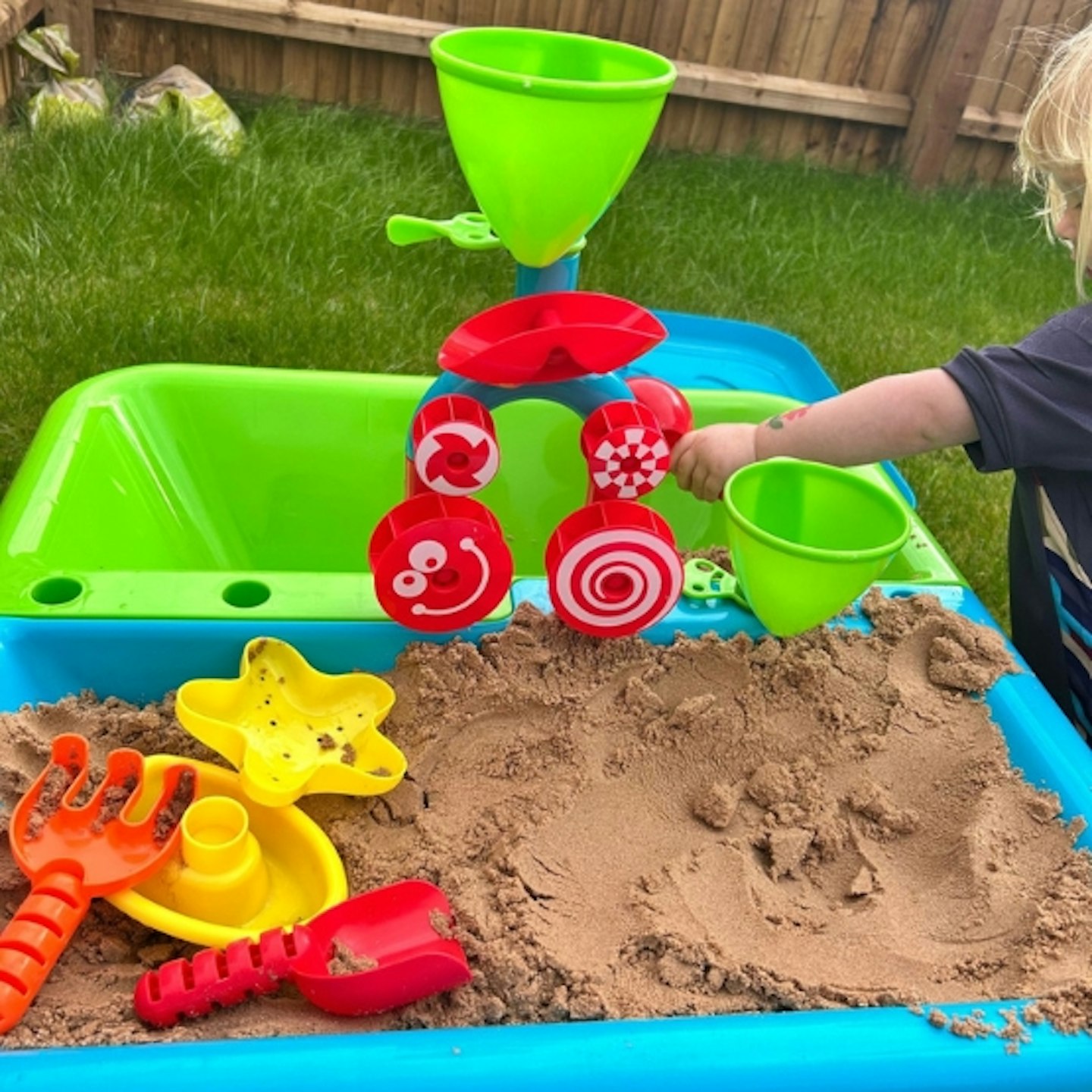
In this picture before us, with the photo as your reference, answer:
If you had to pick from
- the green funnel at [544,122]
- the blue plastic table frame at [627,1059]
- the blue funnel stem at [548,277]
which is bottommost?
the blue plastic table frame at [627,1059]

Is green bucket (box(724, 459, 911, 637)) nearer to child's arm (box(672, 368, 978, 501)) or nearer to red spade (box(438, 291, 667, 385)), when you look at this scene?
child's arm (box(672, 368, 978, 501))

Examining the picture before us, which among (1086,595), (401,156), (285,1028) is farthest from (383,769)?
(401,156)

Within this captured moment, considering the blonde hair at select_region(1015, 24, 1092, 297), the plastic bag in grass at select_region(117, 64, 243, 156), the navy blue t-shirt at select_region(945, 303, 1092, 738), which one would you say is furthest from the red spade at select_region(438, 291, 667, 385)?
the plastic bag in grass at select_region(117, 64, 243, 156)

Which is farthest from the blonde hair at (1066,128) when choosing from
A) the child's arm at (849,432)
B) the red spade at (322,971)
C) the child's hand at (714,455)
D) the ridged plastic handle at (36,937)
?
the ridged plastic handle at (36,937)

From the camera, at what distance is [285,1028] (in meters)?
0.59

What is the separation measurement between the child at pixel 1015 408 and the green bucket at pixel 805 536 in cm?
3

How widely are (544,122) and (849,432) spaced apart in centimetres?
36

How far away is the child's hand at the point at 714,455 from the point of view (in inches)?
34.3

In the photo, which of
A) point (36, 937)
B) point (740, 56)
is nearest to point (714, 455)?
point (36, 937)

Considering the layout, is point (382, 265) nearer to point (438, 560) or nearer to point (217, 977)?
point (438, 560)

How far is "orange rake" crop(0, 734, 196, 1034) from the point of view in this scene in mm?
592

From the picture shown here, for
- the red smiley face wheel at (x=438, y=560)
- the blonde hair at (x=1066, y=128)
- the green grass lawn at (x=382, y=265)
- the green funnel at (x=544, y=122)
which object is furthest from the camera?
the green grass lawn at (x=382, y=265)

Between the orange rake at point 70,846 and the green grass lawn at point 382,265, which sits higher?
the orange rake at point 70,846

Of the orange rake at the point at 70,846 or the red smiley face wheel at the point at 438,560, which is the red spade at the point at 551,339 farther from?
the orange rake at the point at 70,846
